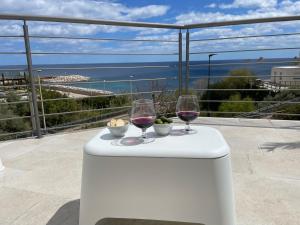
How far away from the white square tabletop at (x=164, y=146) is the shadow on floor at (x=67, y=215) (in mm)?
490

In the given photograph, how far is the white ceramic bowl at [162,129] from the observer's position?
4.15 feet

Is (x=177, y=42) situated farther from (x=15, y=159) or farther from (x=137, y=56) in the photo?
(x=15, y=159)

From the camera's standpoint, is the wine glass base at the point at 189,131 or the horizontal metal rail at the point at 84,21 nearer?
the wine glass base at the point at 189,131

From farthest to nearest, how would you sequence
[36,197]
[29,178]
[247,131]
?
[247,131] < [29,178] < [36,197]

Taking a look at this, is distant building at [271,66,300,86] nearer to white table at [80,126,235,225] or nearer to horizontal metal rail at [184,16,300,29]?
horizontal metal rail at [184,16,300,29]

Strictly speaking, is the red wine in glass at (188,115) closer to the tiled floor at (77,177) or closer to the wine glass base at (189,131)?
the wine glass base at (189,131)

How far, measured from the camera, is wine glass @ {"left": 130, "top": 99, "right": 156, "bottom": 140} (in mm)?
1242

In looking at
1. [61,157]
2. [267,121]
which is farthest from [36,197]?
[267,121]

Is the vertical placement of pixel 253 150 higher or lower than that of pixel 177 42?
lower

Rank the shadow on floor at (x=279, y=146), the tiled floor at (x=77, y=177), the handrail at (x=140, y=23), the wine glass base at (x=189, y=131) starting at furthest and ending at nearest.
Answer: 1. the handrail at (x=140, y=23)
2. the shadow on floor at (x=279, y=146)
3. the tiled floor at (x=77, y=177)
4. the wine glass base at (x=189, y=131)

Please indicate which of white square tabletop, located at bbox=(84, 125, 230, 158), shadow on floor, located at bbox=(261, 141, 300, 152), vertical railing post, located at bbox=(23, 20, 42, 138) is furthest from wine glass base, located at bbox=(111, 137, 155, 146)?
vertical railing post, located at bbox=(23, 20, 42, 138)

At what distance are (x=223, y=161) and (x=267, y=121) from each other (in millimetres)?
2399

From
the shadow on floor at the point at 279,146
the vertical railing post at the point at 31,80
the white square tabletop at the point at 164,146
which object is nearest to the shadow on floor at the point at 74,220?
the white square tabletop at the point at 164,146

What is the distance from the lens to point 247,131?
2.87 m
